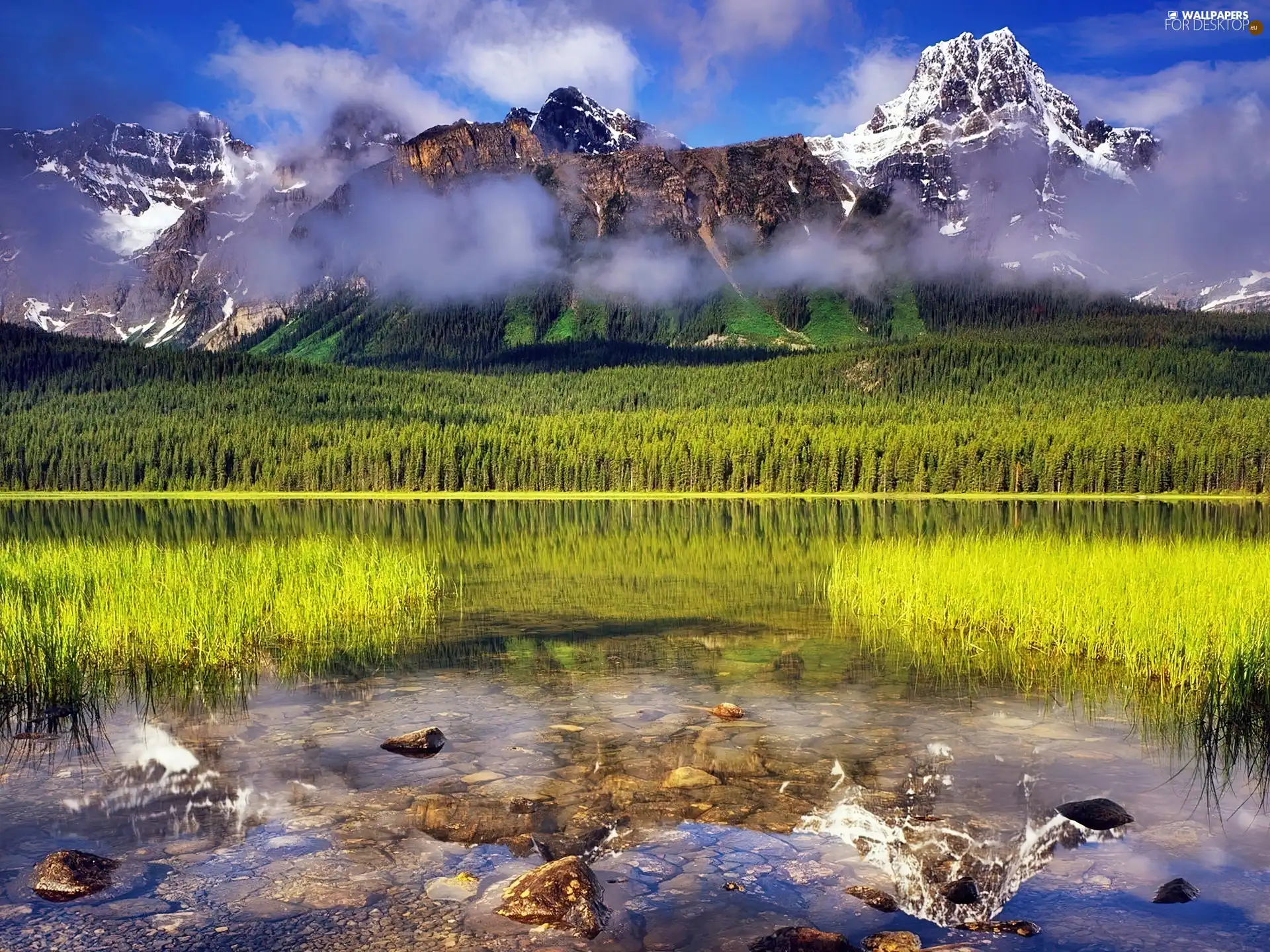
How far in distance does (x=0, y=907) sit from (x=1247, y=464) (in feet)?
602

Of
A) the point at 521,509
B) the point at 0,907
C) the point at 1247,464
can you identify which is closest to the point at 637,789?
the point at 0,907

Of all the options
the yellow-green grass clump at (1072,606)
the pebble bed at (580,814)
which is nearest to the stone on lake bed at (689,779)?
the pebble bed at (580,814)

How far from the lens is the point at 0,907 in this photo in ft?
39.1

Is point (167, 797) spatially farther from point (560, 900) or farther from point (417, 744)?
point (560, 900)

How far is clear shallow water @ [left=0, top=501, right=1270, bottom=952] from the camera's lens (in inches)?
474

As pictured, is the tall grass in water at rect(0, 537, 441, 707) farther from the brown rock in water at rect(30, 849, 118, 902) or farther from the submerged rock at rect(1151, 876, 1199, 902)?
the submerged rock at rect(1151, 876, 1199, 902)

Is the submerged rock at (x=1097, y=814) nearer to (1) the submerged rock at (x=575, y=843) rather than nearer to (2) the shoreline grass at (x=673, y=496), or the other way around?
(1) the submerged rock at (x=575, y=843)

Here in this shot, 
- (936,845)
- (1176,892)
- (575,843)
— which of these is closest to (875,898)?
(936,845)

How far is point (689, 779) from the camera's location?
55.1ft

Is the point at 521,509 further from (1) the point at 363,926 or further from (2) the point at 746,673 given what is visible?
(1) the point at 363,926

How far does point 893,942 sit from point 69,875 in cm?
963

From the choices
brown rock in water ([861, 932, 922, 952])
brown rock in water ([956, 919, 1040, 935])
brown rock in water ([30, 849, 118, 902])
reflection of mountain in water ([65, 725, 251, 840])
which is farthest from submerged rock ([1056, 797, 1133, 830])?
brown rock in water ([30, 849, 118, 902])

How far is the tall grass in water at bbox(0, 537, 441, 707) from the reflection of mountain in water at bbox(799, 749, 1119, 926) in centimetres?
1535

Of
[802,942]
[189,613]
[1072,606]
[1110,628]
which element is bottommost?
[802,942]
